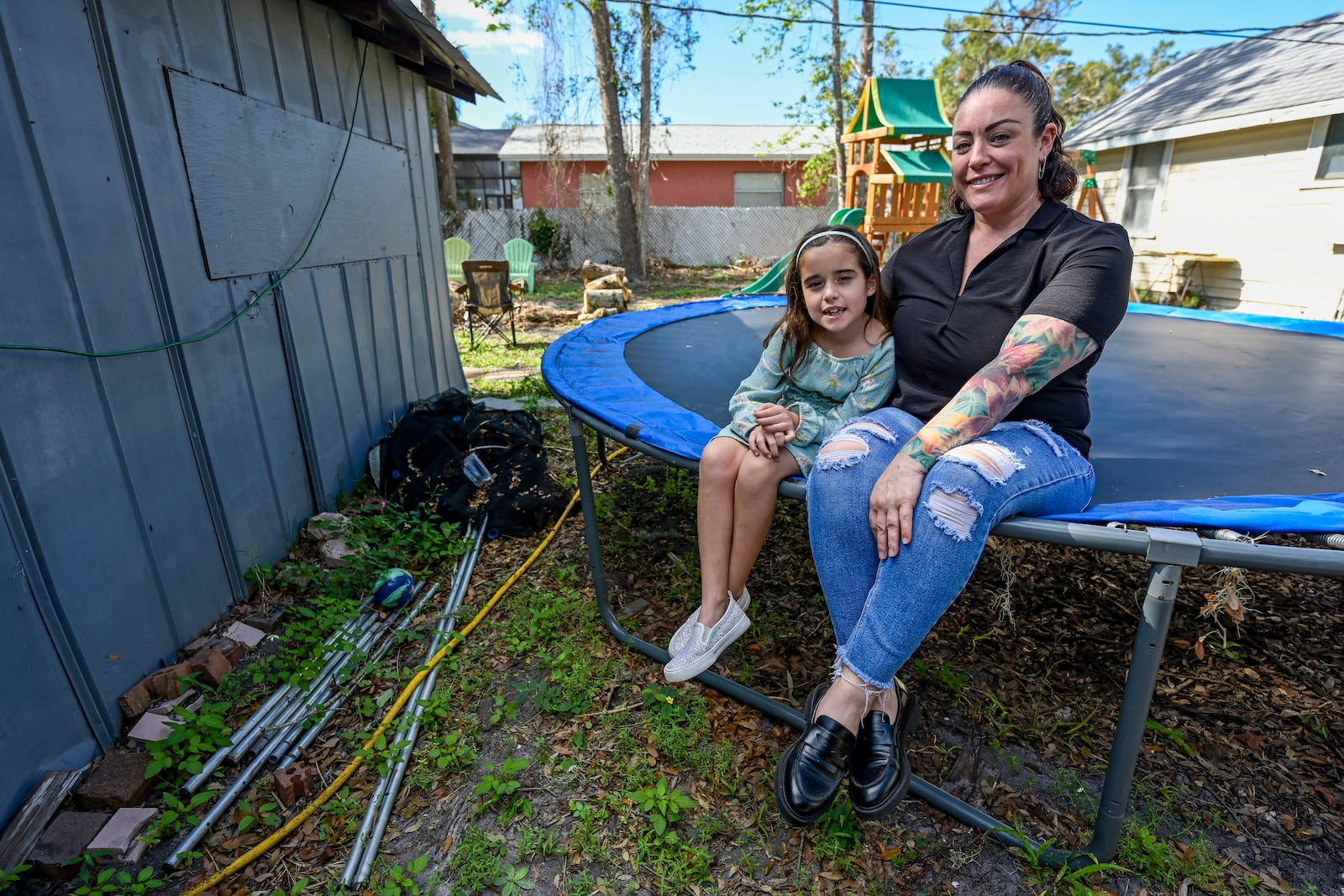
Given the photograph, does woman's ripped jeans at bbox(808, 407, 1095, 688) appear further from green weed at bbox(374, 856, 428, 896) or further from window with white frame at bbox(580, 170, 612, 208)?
window with white frame at bbox(580, 170, 612, 208)

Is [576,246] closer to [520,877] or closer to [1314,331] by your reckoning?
[1314,331]

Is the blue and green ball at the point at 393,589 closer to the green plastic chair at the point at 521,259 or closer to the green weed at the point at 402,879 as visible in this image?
the green weed at the point at 402,879

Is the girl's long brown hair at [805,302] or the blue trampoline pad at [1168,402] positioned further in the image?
the girl's long brown hair at [805,302]

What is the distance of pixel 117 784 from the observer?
1231 mm

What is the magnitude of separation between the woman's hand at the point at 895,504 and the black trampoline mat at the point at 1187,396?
0.46 meters

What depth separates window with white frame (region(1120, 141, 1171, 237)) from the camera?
7.39m

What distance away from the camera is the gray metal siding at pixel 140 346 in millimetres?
1221

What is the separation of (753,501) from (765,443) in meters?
0.11

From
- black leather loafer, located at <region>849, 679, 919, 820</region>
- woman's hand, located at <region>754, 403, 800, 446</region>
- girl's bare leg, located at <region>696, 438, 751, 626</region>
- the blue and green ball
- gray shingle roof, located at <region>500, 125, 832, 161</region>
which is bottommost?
the blue and green ball

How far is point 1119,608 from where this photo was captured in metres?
1.90

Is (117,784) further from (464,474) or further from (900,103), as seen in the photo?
(900,103)

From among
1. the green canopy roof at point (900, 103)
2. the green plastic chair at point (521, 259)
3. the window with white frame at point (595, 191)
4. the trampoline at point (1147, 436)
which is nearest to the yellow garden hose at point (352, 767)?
the trampoline at point (1147, 436)

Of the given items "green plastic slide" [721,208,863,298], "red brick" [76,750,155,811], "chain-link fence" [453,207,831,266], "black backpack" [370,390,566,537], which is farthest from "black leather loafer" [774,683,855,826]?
"chain-link fence" [453,207,831,266]

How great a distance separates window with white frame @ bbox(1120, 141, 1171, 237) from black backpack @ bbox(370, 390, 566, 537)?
7.94 metres
